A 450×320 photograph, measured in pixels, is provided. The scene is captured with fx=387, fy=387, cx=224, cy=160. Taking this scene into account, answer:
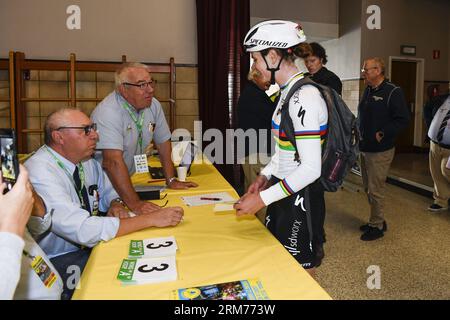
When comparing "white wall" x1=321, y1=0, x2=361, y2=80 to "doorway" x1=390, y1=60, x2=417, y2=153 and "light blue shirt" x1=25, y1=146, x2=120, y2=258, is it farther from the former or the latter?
"light blue shirt" x1=25, y1=146, x2=120, y2=258

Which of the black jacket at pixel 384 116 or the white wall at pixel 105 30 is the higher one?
the white wall at pixel 105 30

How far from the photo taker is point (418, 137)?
7.68 meters

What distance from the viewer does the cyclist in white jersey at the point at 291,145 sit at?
140 centimetres

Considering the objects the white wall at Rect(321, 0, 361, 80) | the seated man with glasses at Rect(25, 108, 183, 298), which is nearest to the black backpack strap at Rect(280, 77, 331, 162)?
the seated man with glasses at Rect(25, 108, 183, 298)

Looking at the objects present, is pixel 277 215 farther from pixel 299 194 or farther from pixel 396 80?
pixel 396 80

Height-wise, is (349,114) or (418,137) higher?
(349,114)

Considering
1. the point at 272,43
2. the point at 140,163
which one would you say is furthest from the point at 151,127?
the point at 272,43

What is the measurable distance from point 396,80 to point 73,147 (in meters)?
7.18

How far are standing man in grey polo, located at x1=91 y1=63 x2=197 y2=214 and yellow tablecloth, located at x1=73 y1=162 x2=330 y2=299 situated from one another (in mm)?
374

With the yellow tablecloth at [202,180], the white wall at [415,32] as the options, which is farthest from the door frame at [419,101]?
the yellow tablecloth at [202,180]

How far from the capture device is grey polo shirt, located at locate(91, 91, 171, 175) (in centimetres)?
212

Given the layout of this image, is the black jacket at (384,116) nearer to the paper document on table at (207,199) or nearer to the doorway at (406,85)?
the paper document on table at (207,199)

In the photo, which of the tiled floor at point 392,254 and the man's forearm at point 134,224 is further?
the tiled floor at point 392,254
